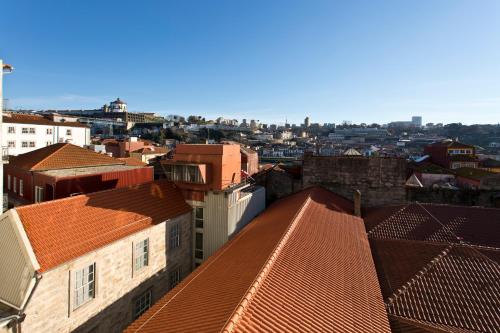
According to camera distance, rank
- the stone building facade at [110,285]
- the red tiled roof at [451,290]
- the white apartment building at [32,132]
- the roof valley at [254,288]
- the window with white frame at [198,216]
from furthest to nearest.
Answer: the white apartment building at [32,132] → the window with white frame at [198,216] → the stone building facade at [110,285] → the red tiled roof at [451,290] → the roof valley at [254,288]

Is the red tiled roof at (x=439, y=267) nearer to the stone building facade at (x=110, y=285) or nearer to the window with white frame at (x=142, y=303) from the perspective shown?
the stone building facade at (x=110, y=285)

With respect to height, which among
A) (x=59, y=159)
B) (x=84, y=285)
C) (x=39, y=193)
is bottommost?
(x=84, y=285)

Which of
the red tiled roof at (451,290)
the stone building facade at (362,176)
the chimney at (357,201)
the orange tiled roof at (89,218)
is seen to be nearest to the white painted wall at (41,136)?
the orange tiled roof at (89,218)

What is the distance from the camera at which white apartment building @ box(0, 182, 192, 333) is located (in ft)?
33.9

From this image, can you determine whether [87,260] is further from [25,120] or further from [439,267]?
[25,120]

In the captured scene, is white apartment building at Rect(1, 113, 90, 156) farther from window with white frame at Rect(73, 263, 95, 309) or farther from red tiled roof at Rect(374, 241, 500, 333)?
red tiled roof at Rect(374, 241, 500, 333)

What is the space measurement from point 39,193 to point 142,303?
10.7 meters

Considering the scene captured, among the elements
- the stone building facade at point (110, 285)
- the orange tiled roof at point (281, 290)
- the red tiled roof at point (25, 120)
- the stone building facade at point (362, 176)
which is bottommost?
the stone building facade at point (110, 285)

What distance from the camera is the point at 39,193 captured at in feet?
65.0

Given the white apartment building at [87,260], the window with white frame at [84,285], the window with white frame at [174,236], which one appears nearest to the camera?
the white apartment building at [87,260]

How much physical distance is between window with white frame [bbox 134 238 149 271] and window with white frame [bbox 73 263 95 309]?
229 cm

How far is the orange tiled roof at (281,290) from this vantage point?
7934 millimetres

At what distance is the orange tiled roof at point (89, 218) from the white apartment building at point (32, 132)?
141 ft

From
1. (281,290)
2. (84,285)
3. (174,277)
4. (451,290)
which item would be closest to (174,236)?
(174,277)
